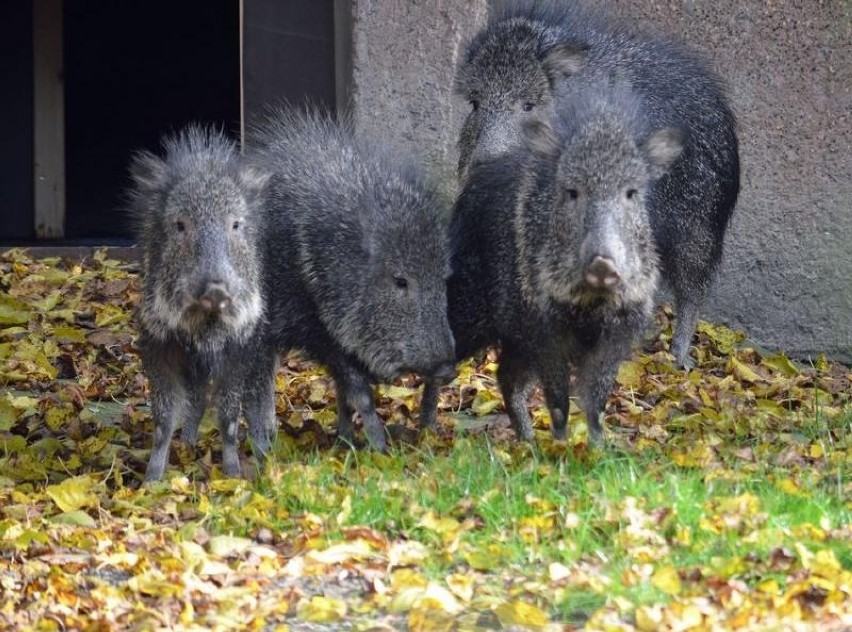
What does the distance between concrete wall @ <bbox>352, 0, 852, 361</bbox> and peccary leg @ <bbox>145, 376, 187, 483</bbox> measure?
9.39ft

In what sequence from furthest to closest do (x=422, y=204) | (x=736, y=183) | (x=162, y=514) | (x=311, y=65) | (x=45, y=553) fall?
(x=311, y=65)
(x=736, y=183)
(x=422, y=204)
(x=162, y=514)
(x=45, y=553)

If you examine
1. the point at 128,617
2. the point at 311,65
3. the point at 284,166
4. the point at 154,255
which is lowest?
the point at 128,617

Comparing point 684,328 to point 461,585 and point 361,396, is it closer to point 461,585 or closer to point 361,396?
point 361,396

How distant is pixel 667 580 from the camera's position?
12.2 feet

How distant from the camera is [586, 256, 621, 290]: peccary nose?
16.0ft

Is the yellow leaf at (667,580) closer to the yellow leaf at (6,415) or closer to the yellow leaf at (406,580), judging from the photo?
the yellow leaf at (406,580)

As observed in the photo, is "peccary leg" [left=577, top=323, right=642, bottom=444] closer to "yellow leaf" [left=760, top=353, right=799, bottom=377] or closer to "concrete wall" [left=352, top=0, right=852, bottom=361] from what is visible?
"yellow leaf" [left=760, top=353, right=799, bottom=377]

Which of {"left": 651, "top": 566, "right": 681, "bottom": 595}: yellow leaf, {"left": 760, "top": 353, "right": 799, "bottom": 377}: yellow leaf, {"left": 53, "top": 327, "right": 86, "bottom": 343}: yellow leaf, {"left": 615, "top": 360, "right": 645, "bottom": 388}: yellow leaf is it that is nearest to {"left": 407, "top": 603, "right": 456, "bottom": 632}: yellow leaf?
{"left": 651, "top": 566, "right": 681, "bottom": 595}: yellow leaf

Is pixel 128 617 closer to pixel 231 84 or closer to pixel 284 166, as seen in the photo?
pixel 284 166

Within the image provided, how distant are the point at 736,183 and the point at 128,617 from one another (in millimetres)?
3986

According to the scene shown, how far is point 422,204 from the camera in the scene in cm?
553

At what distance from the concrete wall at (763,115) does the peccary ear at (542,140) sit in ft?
7.57

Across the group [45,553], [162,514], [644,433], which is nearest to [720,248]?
[644,433]

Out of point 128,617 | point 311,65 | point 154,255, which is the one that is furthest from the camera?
point 311,65
